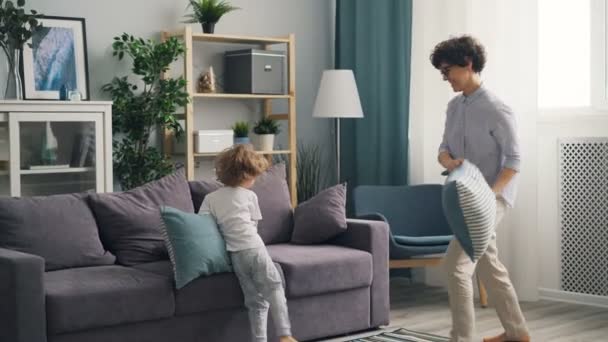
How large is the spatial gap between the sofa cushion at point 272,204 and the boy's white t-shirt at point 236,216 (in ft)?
1.92

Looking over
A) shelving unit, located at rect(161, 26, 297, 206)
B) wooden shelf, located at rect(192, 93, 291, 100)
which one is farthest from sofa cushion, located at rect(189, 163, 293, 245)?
wooden shelf, located at rect(192, 93, 291, 100)

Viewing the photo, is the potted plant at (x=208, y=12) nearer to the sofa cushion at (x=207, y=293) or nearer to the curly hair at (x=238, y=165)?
the curly hair at (x=238, y=165)

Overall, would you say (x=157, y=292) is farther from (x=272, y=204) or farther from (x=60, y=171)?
(x=60, y=171)

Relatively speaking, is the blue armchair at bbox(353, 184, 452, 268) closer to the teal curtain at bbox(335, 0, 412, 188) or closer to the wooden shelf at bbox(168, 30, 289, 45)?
the teal curtain at bbox(335, 0, 412, 188)

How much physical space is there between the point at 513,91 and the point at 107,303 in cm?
281

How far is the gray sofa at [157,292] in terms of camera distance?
328 cm

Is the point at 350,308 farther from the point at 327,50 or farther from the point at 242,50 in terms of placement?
the point at 327,50

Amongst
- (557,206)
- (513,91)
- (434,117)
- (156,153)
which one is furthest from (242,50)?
(557,206)

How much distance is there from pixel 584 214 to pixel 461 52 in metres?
1.80

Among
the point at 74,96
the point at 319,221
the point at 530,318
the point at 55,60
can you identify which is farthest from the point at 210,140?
the point at 530,318

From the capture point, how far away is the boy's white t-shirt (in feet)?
12.3

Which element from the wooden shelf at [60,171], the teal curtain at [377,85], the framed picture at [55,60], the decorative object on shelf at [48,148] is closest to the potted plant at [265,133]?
the teal curtain at [377,85]

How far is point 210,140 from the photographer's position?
5309mm

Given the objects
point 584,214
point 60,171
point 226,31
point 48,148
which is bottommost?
point 584,214
